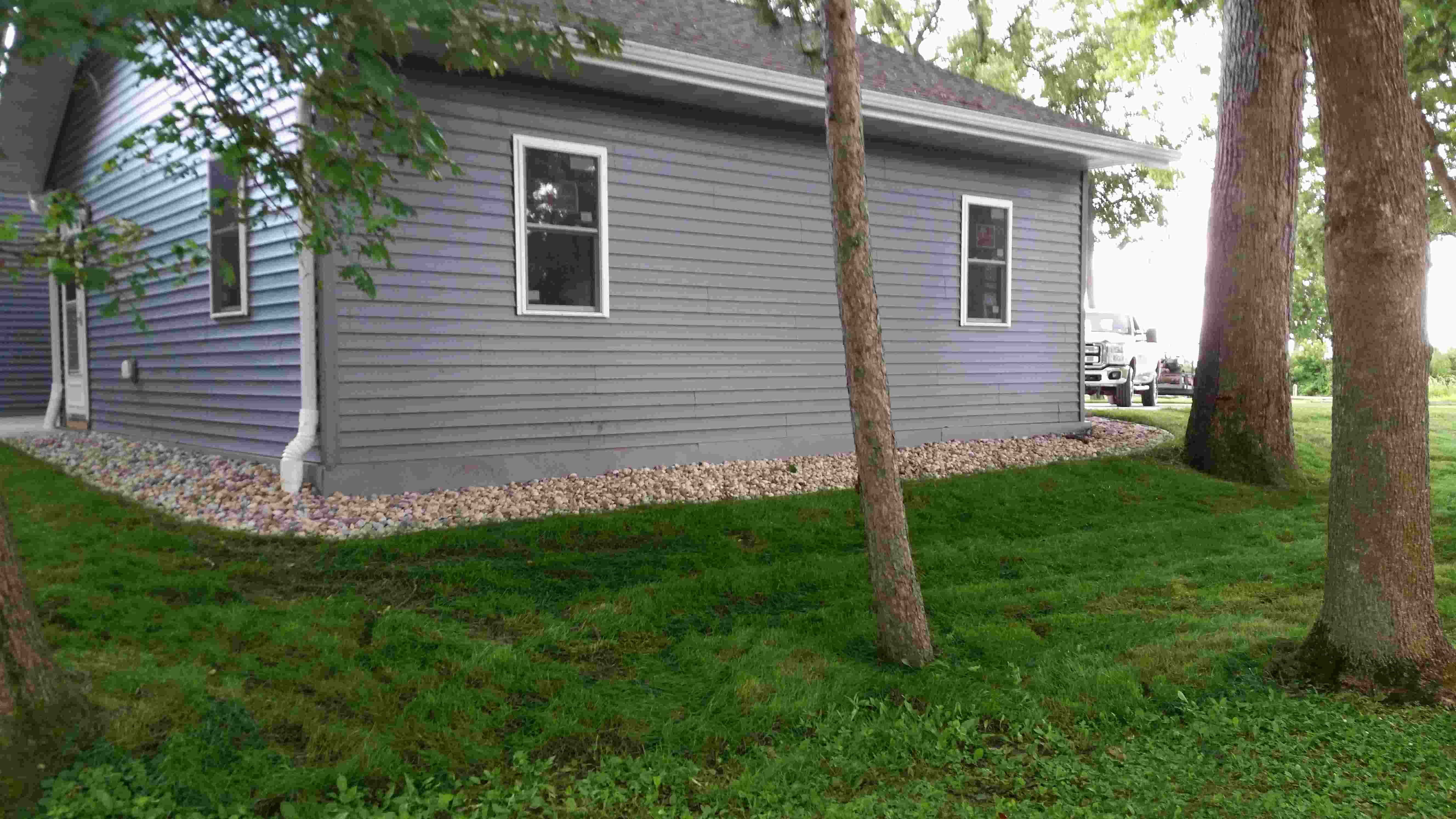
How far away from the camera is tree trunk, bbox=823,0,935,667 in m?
4.69

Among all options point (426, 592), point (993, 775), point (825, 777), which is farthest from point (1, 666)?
point (993, 775)

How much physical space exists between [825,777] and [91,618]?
135 inches

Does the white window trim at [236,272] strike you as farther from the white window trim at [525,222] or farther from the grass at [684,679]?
the grass at [684,679]

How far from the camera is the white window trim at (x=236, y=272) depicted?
8.79 m

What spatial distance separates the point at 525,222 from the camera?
8.62 meters

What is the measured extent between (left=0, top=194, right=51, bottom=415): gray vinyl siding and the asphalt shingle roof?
11500mm

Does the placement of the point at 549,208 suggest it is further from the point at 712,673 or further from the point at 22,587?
the point at 22,587

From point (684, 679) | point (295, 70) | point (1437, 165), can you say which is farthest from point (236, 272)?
point (1437, 165)

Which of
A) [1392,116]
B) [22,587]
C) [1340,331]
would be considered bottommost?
[22,587]

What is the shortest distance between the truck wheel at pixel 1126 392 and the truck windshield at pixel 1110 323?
3.14ft

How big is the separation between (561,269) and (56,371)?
9.22 meters

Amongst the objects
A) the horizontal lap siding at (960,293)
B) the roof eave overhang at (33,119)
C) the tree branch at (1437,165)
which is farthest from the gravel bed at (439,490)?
the tree branch at (1437,165)

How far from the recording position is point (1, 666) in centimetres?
330

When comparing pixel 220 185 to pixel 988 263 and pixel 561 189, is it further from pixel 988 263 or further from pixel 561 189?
pixel 988 263
